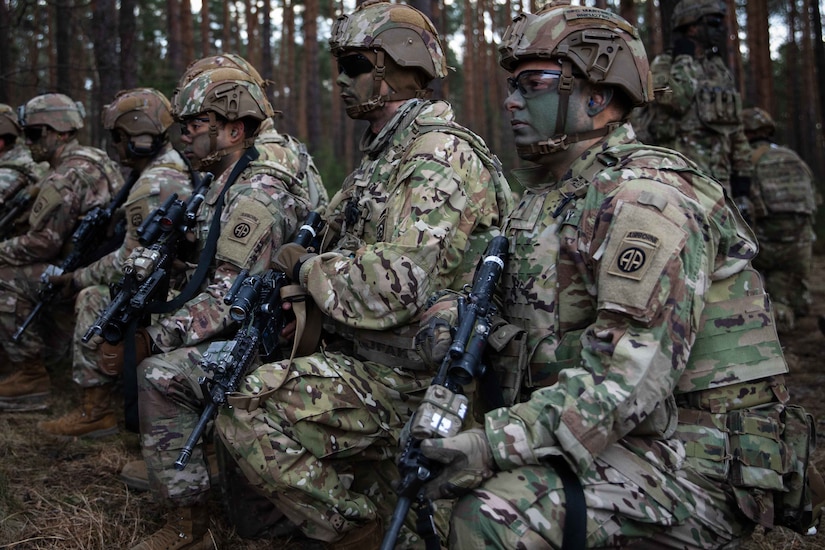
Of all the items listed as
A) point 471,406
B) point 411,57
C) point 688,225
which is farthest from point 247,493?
point 688,225

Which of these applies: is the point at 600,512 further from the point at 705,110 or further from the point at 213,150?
the point at 705,110

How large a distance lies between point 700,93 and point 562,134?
5.70 meters

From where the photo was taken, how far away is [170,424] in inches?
159

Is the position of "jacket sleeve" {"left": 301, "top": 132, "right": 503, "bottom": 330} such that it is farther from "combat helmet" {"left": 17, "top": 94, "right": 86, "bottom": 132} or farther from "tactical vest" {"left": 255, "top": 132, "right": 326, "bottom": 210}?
"combat helmet" {"left": 17, "top": 94, "right": 86, "bottom": 132}

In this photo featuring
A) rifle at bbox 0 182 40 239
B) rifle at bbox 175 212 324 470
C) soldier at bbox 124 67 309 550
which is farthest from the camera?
rifle at bbox 0 182 40 239

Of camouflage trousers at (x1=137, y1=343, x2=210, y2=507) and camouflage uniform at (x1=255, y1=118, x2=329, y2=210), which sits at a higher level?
camouflage uniform at (x1=255, y1=118, x2=329, y2=210)

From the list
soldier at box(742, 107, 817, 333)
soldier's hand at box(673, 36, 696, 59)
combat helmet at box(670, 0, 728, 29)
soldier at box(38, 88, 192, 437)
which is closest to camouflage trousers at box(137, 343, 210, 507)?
soldier at box(38, 88, 192, 437)

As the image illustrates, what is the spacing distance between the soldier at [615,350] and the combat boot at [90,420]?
381cm

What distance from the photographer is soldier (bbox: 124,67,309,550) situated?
156 inches

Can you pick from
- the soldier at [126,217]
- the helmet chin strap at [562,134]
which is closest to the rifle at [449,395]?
the helmet chin strap at [562,134]

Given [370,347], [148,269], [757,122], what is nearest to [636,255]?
[370,347]

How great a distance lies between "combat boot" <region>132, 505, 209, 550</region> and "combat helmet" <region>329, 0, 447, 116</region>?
2.31m

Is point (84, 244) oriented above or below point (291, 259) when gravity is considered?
above

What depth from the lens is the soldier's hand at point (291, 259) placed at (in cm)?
360
